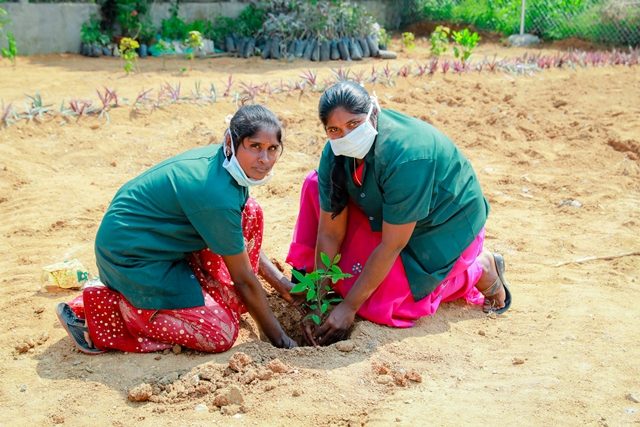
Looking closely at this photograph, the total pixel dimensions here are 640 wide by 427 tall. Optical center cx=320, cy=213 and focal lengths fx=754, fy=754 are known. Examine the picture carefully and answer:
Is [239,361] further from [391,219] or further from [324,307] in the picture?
[391,219]

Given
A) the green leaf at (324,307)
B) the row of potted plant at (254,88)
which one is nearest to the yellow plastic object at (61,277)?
the green leaf at (324,307)

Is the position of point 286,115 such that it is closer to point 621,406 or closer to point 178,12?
point 621,406

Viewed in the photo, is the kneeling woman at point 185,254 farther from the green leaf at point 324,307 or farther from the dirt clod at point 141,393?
the dirt clod at point 141,393

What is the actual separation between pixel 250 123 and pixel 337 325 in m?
1.00

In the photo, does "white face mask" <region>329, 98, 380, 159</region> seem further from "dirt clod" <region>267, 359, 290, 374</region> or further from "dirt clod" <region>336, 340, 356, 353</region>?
"dirt clod" <region>267, 359, 290, 374</region>

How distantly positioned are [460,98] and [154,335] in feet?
16.7

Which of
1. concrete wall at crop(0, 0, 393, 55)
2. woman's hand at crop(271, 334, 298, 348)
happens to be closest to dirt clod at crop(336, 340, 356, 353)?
woman's hand at crop(271, 334, 298, 348)

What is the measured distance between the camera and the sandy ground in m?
2.88

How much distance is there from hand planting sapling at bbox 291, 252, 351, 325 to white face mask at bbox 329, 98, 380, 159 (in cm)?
47

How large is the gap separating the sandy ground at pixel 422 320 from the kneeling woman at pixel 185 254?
0.39 ft

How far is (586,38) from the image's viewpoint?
40.1 ft

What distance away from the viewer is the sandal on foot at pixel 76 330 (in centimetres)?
330

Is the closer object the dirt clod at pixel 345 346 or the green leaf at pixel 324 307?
the dirt clod at pixel 345 346

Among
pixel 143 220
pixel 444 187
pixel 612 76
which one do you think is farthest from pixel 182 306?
pixel 612 76
